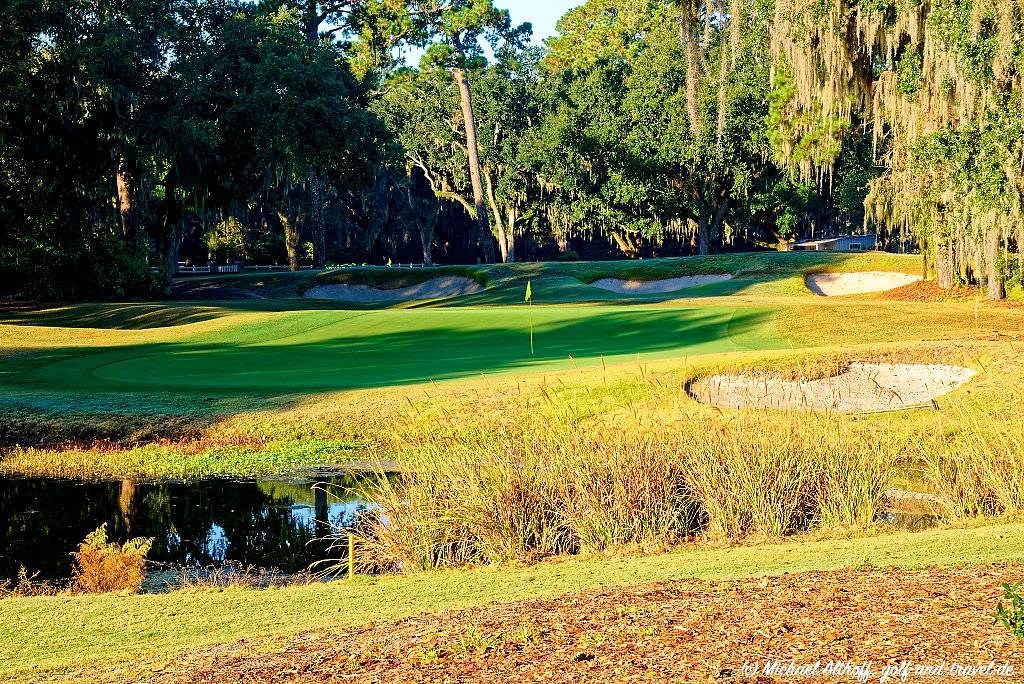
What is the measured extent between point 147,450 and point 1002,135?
21.0 m

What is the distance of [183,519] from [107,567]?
323 cm

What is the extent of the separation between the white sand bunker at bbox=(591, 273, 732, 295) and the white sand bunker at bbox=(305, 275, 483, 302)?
6001 mm

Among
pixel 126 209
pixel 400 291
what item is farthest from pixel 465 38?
pixel 126 209

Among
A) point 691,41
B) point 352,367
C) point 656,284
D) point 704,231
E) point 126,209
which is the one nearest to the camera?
point 691,41

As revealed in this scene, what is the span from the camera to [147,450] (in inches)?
683

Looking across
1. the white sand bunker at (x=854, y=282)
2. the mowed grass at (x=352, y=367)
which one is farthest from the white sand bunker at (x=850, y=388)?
the white sand bunker at (x=854, y=282)

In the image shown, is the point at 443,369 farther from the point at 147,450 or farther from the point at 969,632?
the point at 969,632

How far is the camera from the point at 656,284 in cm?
4784

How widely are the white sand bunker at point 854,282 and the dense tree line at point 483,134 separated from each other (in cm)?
400

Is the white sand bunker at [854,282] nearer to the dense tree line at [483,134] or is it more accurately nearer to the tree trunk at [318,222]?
the dense tree line at [483,134]

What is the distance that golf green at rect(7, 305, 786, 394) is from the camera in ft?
71.4

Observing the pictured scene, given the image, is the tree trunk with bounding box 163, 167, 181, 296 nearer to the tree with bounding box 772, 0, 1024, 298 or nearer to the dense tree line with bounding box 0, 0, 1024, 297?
the dense tree line with bounding box 0, 0, 1024, 297

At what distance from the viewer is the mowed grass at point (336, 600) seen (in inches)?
271

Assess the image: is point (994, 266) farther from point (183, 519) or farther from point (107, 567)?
point (107, 567)
